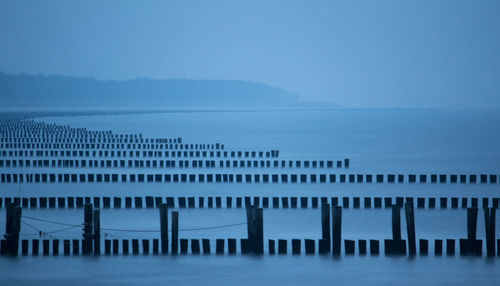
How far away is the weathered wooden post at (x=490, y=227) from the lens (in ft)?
62.6

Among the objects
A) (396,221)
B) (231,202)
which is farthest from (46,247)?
(231,202)

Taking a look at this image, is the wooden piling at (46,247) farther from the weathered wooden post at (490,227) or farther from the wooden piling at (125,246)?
the weathered wooden post at (490,227)

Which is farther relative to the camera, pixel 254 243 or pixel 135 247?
pixel 135 247

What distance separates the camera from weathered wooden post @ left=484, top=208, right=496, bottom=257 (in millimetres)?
19091

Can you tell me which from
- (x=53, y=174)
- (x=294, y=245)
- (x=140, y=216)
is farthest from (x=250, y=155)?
(x=294, y=245)

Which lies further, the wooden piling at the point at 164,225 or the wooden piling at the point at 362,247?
the wooden piling at the point at 362,247

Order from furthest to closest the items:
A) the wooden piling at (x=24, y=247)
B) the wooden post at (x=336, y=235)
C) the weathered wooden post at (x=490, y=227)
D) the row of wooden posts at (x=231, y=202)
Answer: the row of wooden posts at (x=231, y=202)
the wooden piling at (x=24, y=247)
the wooden post at (x=336, y=235)
the weathered wooden post at (x=490, y=227)

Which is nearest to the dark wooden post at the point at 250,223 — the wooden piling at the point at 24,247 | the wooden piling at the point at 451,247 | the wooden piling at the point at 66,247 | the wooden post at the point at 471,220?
the wooden piling at the point at 66,247

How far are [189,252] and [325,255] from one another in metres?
3.09

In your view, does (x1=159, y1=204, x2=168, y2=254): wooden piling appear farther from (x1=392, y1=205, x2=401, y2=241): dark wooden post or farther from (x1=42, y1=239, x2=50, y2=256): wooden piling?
(x1=392, y1=205, x2=401, y2=241): dark wooden post

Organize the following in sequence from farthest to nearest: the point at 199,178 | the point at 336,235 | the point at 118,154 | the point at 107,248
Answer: the point at 118,154 < the point at 199,178 < the point at 107,248 < the point at 336,235

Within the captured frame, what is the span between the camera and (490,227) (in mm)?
19266

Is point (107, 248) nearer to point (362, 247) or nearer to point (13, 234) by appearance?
point (13, 234)

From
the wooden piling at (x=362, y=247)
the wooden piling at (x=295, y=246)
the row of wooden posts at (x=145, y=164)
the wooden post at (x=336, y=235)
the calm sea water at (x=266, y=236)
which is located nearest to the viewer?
the calm sea water at (x=266, y=236)
